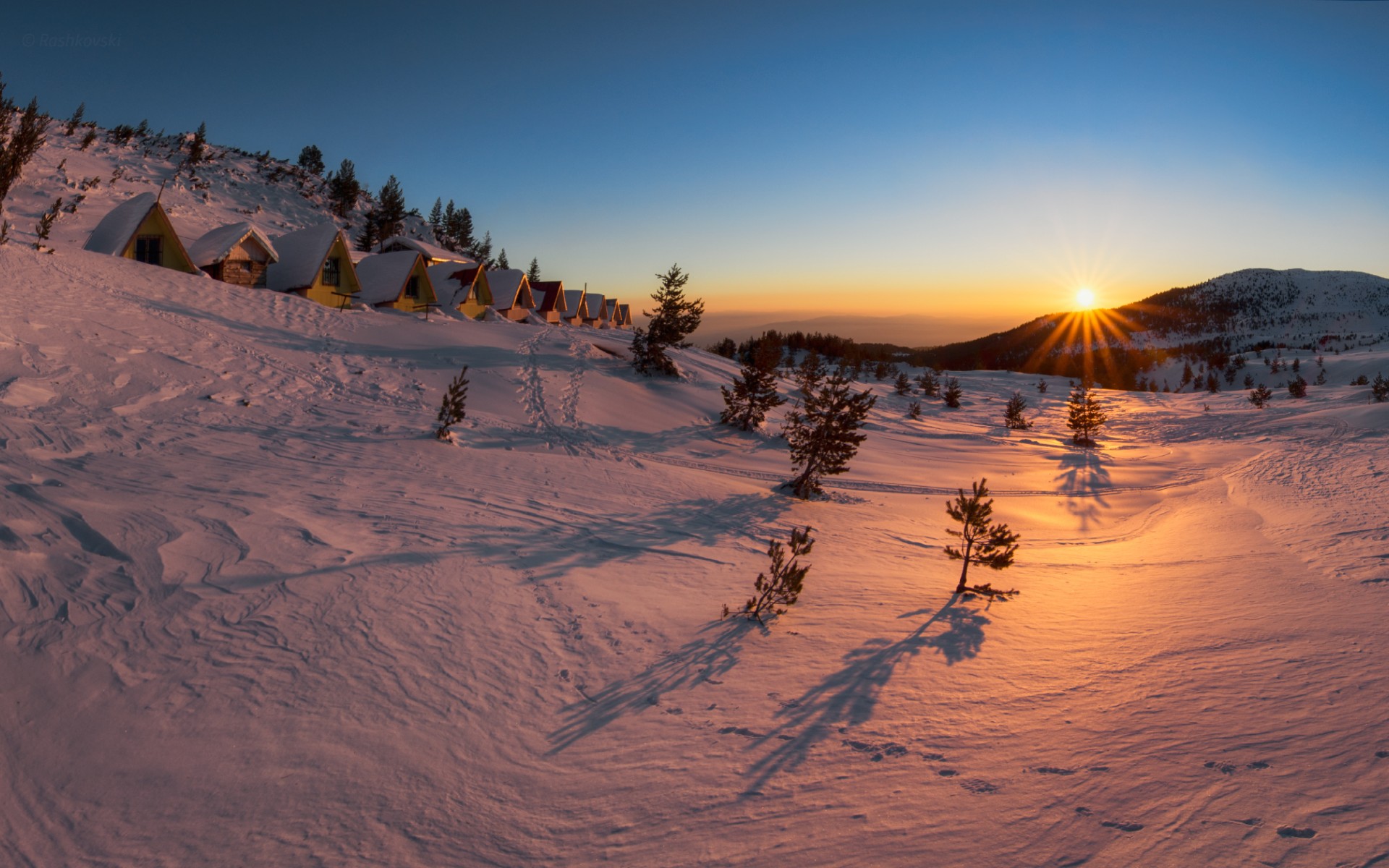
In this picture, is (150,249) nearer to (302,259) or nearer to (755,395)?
(302,259)

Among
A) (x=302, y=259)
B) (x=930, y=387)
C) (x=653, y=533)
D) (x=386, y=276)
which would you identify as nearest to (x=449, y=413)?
(x=653, y=533)

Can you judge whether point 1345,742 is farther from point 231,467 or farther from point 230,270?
point 230,270

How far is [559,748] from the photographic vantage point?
3.41 m

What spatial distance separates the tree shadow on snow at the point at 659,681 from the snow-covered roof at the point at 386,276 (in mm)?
27369

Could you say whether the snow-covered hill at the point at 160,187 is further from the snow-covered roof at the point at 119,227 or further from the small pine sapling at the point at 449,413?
the small pine sapling at the point at 449,413

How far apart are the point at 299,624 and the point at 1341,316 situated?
110930 mm

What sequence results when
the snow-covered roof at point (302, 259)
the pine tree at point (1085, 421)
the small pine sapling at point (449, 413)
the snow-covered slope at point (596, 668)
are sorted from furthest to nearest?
the snow-covered roof at point (302, 259) < the pine tree at point (1085, 421) < the small pine sapling at point (449, 413) < the snow-covered slope at point (596, 668)

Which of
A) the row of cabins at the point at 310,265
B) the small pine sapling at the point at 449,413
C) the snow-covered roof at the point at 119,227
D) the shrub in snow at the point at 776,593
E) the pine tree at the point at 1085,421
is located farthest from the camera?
the row of cabins at the point at 310,265

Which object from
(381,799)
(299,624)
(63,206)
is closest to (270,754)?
(381,799)

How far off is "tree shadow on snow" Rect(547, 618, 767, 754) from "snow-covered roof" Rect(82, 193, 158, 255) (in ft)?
81.1

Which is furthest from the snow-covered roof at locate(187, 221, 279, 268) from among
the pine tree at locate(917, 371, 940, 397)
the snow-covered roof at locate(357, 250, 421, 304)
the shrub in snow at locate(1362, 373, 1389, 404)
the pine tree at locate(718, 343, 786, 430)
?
the shrub in snow at locate(1362, 373, 1389, 404)

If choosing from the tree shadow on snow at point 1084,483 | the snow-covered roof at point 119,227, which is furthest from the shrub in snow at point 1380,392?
the snow-covered roof at point 119,227

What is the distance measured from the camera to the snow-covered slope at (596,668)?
108 inches

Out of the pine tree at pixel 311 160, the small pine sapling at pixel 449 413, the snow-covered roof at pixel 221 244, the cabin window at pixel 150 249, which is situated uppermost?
the pine tree at pixel 311 160
